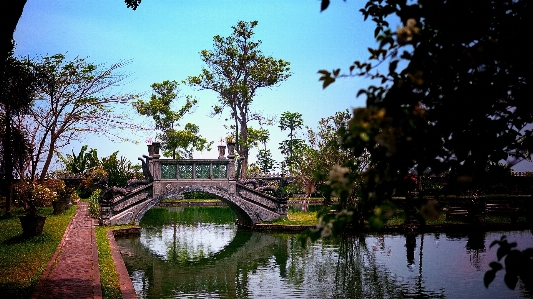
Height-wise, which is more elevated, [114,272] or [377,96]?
[377,96]

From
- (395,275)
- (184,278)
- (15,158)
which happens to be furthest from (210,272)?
(15,158)

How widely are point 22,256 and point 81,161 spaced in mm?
29969

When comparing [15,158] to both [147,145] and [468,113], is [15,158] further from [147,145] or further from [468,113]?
[468,113]

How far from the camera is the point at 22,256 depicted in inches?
437

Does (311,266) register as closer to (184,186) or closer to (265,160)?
(184,186)

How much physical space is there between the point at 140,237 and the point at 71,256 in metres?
8.11

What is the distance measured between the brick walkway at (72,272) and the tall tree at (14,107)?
5.71m

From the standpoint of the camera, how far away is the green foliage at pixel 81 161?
1514 inches

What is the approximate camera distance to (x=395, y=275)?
12.1m

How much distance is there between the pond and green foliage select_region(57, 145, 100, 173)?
19.9m

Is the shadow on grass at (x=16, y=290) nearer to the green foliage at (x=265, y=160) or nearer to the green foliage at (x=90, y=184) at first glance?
the green foliage at (x=90, y=184)

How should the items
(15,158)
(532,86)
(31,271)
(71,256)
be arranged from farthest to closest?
(15,158) < (71,256) < (31,271) < (532,86)

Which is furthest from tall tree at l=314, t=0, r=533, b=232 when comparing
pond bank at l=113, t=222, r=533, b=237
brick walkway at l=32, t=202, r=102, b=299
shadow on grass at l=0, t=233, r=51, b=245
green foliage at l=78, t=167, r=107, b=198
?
green foliage at l=78, t=167, r=107, b=198

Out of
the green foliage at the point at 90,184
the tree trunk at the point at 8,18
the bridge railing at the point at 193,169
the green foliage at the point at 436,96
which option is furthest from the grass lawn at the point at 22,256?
the green foliage at the point at 90,184
